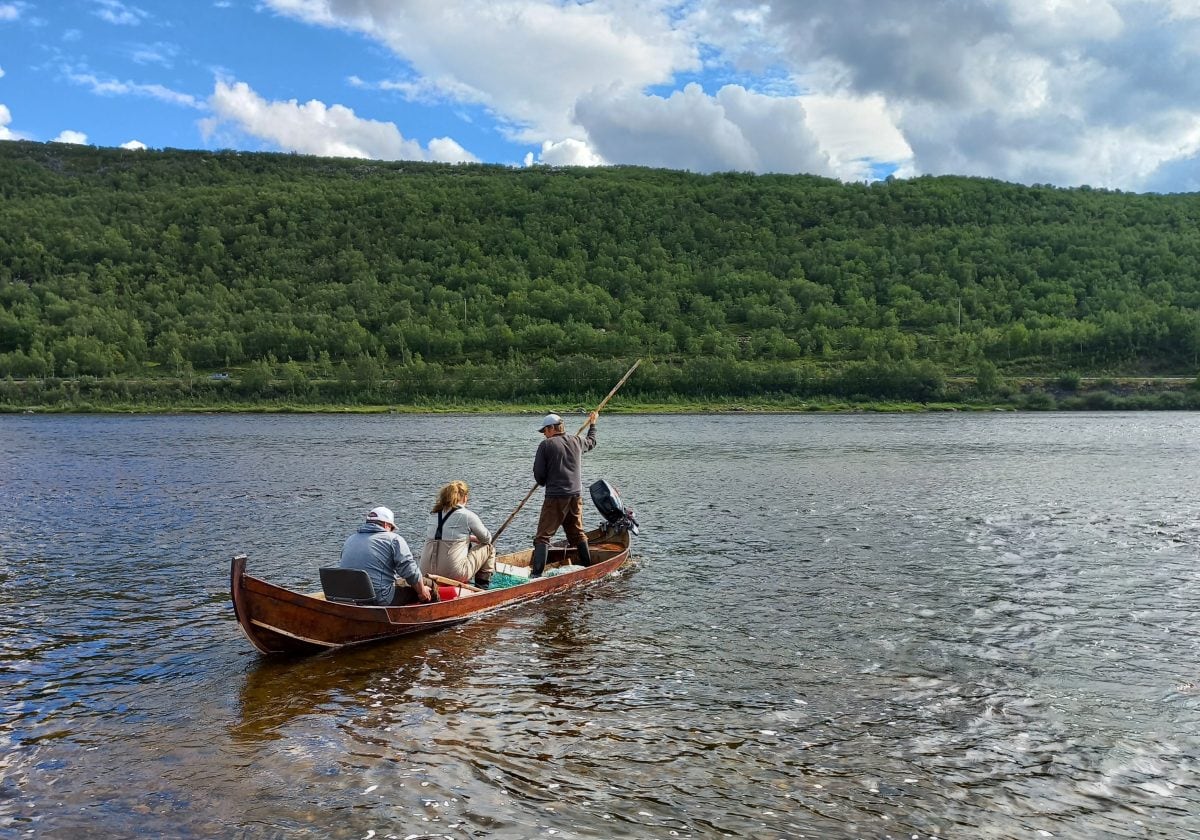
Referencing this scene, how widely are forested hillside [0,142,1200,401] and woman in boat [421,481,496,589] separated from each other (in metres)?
106

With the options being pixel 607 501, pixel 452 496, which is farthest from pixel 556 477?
pixel 452 496

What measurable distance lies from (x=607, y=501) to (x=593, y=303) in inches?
5996

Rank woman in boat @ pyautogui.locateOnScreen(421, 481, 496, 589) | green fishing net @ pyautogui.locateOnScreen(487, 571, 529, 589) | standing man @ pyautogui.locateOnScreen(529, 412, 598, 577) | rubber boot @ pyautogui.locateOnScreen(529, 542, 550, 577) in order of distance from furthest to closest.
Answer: rubber boot @ pyautogui.locateOnScreen(529, 542, 550, 577) < standing man @ pyautogui.locateOnScreen(529, 412, 598, 577) < green fishing net @ pyautogui.locateOnScreen(487, 571, 529, 589) < woman in boat @ pyautogui.locateOnScreen(421, 481, 496, 589)

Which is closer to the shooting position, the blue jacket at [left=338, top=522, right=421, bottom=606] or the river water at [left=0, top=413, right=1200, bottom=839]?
the river water at [left=0, top=413, right=1200, bottom=839]

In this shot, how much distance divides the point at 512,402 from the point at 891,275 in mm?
93785

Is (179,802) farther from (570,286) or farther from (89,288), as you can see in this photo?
(89,288)

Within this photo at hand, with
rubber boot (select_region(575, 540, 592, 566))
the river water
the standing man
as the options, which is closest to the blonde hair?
the river water

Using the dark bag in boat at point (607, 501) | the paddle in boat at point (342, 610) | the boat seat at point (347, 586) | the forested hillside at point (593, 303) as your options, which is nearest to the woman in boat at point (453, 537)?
the paddle in boat at point (342, 610)

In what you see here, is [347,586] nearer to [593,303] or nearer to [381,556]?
[381,556]

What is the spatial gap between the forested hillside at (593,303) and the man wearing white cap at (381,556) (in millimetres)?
107907

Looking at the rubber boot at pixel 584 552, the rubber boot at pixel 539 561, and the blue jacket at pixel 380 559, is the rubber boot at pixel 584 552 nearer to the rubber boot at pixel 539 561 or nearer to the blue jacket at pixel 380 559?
the rubber boot at pixel 539 561

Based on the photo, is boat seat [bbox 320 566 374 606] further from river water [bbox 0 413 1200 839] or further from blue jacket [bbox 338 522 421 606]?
river water [bbox 0 413 1200 839]

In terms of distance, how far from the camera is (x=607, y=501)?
21344 mm

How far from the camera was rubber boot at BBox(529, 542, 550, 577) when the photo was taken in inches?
738
